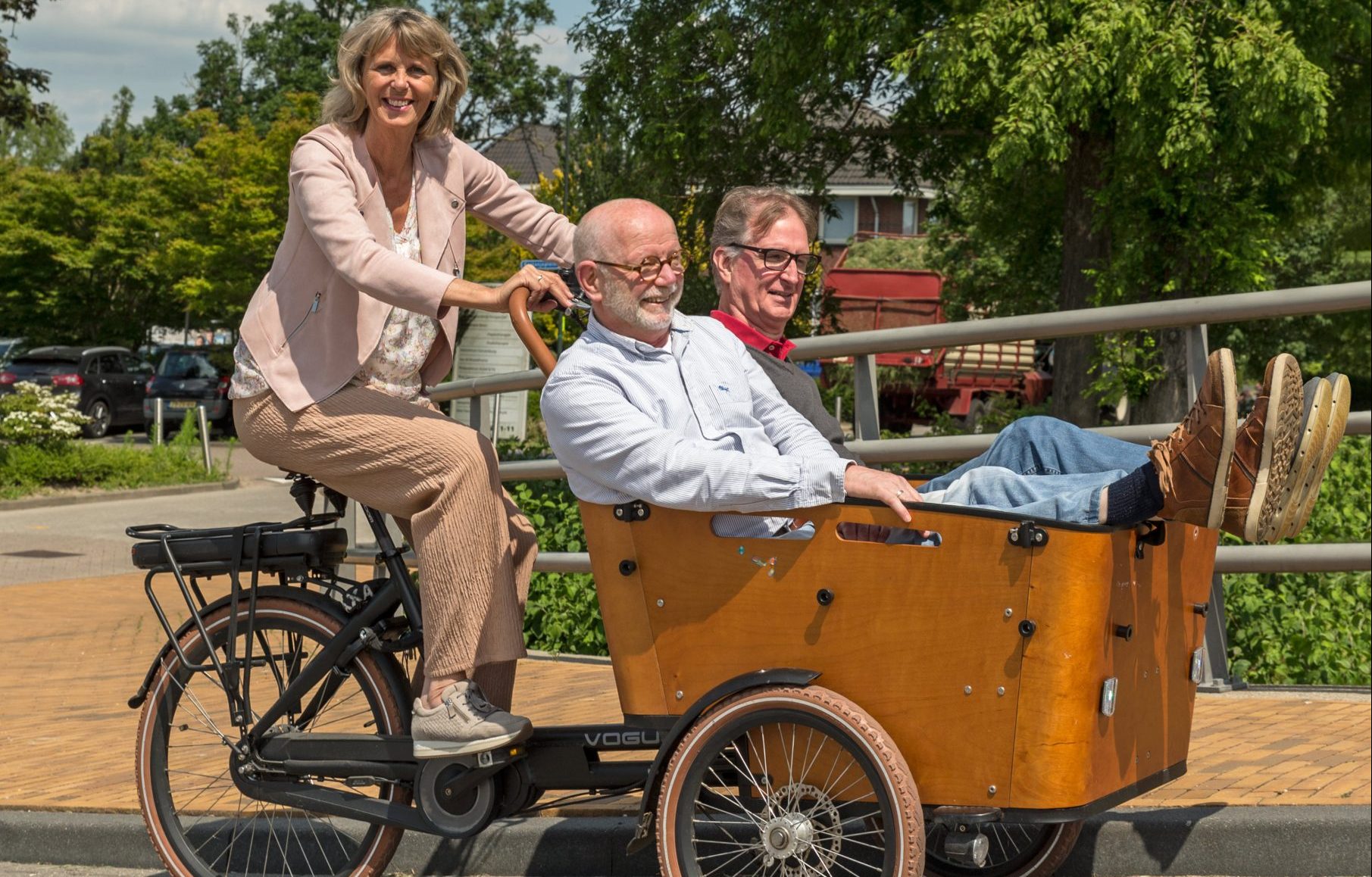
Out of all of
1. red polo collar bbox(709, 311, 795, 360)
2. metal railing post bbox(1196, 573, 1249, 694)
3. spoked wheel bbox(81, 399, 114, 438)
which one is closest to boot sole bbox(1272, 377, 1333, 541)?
red polo collar bbox(709, 311, 795, 360)

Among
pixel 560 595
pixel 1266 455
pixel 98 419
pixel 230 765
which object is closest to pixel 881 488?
pixel 1266 455

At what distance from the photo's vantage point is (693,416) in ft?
11.8

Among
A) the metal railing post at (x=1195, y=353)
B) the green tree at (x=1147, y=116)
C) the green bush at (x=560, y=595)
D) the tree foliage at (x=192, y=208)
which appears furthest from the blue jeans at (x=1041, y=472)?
the tree foliage at (x=192, y=208)

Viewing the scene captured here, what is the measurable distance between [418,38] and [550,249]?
66cm

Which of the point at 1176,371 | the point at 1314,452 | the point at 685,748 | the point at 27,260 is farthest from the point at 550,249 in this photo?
the point at 27,260

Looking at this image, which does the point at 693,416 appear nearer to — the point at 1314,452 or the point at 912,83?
the point at 1314,452

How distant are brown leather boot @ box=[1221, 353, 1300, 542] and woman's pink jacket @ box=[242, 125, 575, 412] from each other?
5.60ft

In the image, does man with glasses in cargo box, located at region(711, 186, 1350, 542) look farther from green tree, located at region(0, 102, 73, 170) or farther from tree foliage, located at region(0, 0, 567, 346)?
green tree, located at region(0, 102, 73, 170)

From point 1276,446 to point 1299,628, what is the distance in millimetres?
4077

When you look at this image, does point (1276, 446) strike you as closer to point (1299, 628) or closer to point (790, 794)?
point (790, 794)

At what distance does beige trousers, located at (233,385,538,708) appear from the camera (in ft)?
12.4

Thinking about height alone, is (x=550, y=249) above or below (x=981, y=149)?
below

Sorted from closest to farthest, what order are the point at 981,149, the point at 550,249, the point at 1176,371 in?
the point at 550,249, the point at 1176,371, the point at 981,149

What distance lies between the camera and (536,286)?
3617mm
